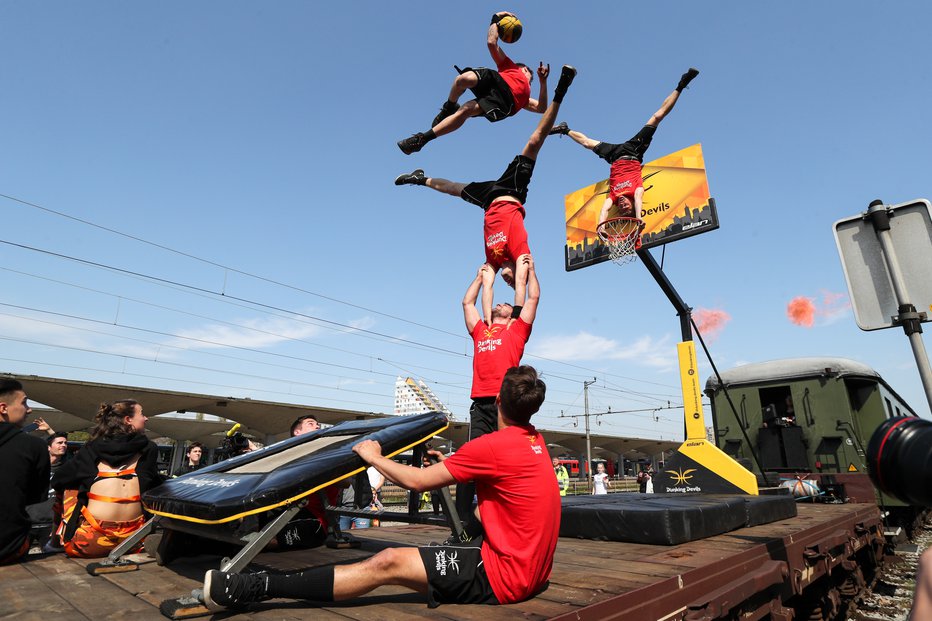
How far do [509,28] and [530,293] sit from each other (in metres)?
2.45

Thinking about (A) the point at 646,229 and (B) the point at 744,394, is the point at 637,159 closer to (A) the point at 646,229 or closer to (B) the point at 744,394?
(A) the point at 646,229

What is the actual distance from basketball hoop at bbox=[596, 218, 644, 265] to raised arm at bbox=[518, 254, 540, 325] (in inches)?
207

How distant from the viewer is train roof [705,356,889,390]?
8.72 meters

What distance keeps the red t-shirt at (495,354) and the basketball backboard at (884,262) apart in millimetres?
2032

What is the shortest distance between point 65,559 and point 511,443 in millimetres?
3184

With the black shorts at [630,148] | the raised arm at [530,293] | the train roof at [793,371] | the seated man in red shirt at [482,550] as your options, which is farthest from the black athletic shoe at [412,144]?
the train roof at [793,371]

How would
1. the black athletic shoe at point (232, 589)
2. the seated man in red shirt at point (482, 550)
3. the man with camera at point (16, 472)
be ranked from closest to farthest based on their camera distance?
the black athletic shoe at point (232, 589), the seated man in red shirt at point (482, 550), the man with camera at point (16, 472)

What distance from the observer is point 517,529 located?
229cm

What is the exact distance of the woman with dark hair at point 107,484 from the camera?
132 inches

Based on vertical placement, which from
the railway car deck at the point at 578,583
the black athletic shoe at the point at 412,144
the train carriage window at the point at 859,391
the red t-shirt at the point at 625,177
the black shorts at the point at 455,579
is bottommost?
the railway car deck at the point at 578,583

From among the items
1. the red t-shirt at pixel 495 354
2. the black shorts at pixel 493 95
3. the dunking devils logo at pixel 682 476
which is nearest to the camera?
the red t-shirt at pixel 495 354

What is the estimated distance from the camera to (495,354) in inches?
140

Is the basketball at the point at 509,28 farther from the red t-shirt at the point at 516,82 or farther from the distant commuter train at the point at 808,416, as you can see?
the distant commuter train at the point at 808,416

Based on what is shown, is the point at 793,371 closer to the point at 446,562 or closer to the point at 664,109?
the point at 664,109
